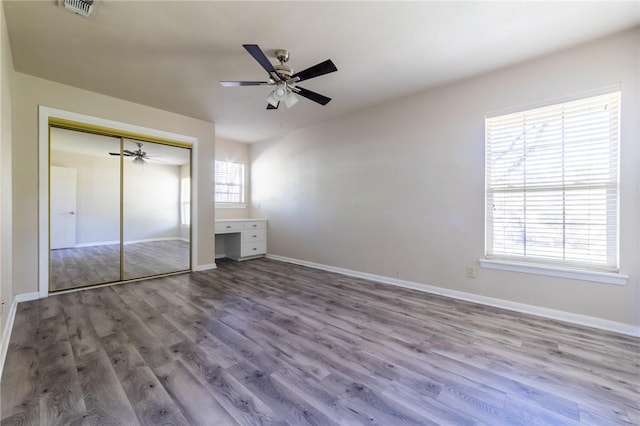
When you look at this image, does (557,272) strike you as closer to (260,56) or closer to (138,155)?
(260,56)

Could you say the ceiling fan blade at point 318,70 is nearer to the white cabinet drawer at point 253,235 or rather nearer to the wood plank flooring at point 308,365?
the wood plank flooring at point 308,365

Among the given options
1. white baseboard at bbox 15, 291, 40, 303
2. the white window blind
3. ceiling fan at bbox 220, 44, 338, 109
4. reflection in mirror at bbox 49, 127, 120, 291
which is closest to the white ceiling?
ceiling fan at bbox 220, 44, 338, 109

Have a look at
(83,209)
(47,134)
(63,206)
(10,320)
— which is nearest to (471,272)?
(10,320)

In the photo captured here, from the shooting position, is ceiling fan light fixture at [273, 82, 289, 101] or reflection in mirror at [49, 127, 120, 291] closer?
ceiling fan light fixture at [273, 82, 289, 101]

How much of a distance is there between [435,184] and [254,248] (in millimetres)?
3835

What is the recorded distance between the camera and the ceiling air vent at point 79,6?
195 cm

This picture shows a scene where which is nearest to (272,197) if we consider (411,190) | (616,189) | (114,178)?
(114,178)

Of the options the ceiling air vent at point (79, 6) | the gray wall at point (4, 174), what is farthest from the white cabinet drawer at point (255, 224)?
the ceiling air vent at point (79, 6)

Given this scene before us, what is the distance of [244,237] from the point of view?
543 centimetres

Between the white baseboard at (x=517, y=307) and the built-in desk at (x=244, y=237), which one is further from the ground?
the built-in desk at (x=244, y=237)

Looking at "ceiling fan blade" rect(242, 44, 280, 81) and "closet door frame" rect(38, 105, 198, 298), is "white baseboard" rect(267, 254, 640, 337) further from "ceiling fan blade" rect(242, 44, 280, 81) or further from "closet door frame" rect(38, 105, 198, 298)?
Result: "closet door frame" rect(38, 105, 198, 298)

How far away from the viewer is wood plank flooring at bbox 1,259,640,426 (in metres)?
1.43

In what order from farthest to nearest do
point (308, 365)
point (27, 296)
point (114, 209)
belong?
point (114, 209) < point (27, 296) < point (308, 365)

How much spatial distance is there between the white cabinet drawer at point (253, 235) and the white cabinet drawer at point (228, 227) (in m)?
0.17
